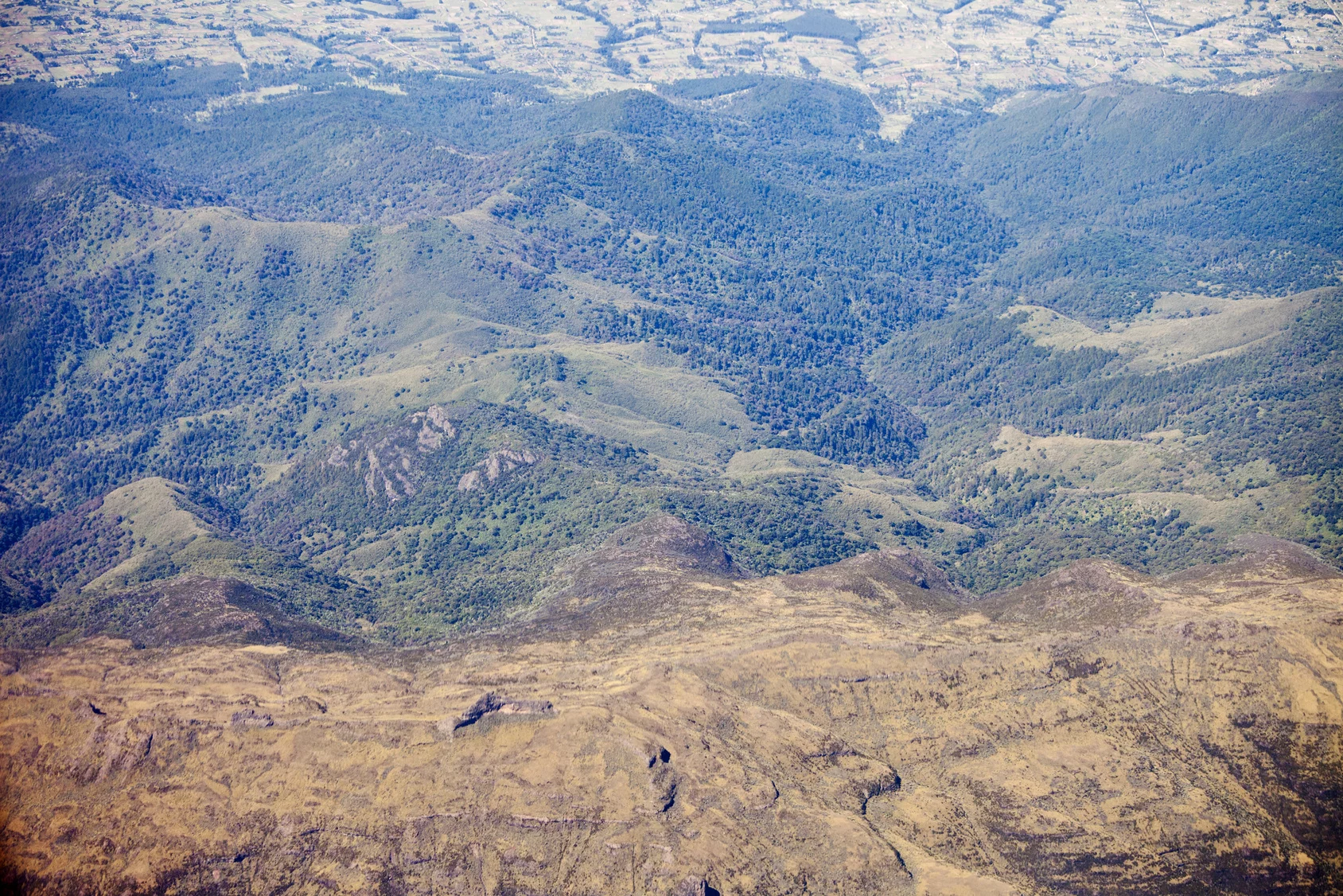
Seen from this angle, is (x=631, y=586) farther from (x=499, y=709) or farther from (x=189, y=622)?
(x=189, y=622)

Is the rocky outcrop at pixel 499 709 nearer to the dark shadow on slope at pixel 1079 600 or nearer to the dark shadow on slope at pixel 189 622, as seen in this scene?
the dark shadow on slope at pixel 189 622

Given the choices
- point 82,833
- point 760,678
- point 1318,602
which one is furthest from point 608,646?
point 1318,602

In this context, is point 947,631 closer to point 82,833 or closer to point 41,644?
point 82,833

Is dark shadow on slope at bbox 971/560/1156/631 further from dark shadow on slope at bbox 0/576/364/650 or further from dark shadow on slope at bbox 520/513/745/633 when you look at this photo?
dark shadow on slope at bbox 0/576/364/650

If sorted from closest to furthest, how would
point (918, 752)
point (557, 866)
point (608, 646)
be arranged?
point (557, 866) → point (918, 752) → point (608, 646)

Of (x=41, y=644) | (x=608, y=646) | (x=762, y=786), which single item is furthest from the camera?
(x=41, y=644)

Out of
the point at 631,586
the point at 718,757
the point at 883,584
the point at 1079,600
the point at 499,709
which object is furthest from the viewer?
the point at 883,584

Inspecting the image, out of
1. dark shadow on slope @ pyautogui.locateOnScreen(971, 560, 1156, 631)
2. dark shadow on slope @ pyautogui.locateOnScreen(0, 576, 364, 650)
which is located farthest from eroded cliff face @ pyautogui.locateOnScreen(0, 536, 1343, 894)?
dark shadow on slope @ pyautogui.locateOnScreen(0, 576, 364, 650)

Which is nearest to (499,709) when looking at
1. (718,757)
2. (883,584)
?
(718,757)
